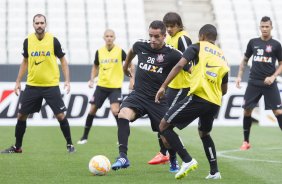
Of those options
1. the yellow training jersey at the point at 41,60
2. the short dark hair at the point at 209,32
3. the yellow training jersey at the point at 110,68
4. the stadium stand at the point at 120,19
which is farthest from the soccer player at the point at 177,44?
the stadium stand at the point at 120,19

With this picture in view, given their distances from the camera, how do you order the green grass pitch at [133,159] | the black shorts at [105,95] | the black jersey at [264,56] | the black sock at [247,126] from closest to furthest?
the green grass pitch at [133,159] → the black jersey at [264,56] → the black sock at [247,126] → the black shorts at [105,95]

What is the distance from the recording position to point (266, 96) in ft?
44.7

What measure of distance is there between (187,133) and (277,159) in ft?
21.8

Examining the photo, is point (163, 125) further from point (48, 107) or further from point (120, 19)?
point (120, 19)

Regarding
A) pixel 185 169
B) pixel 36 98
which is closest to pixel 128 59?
pixel 185 169

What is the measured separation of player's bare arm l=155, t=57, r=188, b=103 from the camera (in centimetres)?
862

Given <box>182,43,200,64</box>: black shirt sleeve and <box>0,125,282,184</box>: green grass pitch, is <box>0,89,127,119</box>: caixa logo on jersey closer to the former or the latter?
<box>0,125,282,184</box>: green grass pitch

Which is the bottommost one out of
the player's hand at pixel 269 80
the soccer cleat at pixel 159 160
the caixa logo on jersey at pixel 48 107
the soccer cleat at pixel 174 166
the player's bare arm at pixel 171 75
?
the caixa logo on jersey at pixel 48 107

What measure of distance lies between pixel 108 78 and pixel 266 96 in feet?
11.8

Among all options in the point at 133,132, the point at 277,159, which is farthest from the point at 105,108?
the point at 277,159

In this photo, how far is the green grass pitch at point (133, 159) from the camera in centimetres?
902

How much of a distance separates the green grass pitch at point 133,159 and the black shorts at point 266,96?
81 centimetres

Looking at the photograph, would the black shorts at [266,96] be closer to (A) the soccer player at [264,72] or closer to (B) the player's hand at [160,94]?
(A) the soccer player at [264,72]

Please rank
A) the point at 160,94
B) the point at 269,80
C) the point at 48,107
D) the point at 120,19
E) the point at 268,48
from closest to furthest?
the point at 160,94 < the point at 269,80 < the point at 268,48 < the point at 48,107 < the point at 120,19
